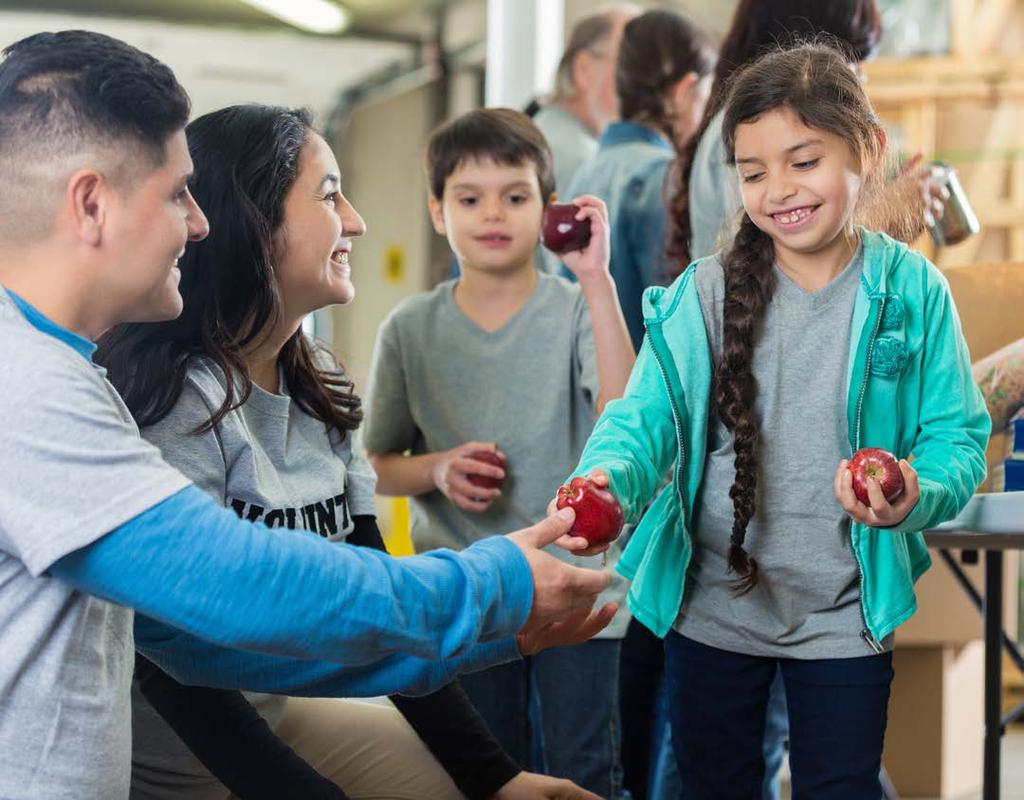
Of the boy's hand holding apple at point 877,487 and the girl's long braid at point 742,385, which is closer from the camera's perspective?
the boy's hand holding apple at point 877,487

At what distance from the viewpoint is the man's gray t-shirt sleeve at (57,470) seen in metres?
1.00

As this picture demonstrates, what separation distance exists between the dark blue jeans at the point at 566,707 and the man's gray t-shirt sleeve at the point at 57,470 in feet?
3.74

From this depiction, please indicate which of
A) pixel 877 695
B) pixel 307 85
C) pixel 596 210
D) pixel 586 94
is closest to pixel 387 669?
pixel 877 695

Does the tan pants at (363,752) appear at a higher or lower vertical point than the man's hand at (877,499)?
lower

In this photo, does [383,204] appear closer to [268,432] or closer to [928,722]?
[928,722]

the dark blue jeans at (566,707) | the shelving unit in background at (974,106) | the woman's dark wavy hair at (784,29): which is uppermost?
the shelving unit in background at (974,106)

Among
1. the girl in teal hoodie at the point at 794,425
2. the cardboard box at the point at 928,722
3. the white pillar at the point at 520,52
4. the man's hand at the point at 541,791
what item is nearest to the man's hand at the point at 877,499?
the girl in teal hoodie at the point at 794,425

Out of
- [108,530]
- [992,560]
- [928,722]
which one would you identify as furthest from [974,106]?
[108,530]

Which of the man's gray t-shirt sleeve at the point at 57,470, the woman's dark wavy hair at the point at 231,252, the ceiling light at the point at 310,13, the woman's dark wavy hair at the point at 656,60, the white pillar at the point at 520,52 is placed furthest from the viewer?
the ceiling light at the point at 310,13

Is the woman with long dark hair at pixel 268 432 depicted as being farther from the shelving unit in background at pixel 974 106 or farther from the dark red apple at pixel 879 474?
the shelving unit in background at pixel 974 106

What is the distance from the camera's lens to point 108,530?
1.01 meters

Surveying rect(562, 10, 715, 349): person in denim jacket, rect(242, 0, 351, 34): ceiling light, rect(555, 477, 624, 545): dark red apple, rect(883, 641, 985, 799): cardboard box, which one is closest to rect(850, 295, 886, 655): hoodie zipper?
rect(555, 477, 624, 545): dark red apple

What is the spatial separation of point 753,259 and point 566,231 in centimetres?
40

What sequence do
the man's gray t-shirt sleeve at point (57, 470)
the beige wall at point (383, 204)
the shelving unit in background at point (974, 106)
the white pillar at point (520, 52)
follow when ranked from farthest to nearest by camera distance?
the beige wall at point (383, 204)
the shelving unit in background at point (974, 106)
the white pillar at point (520, 52)
the man's gray t-shirt sleeve at point (57, 470)
